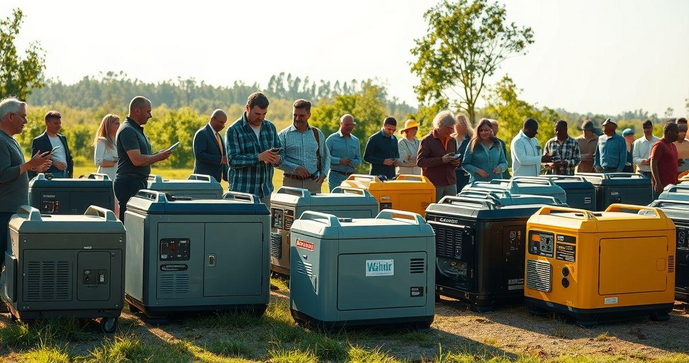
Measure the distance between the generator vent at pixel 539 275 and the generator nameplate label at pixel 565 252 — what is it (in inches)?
6.1

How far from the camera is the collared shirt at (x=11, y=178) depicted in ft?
27.2

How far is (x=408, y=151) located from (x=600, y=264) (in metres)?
7.76

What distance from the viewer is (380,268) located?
25.4 feet

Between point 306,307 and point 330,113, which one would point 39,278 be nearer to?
point 306,307

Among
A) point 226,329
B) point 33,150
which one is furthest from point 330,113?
point 226,329

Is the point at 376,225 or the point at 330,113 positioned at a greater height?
the point at 330,113

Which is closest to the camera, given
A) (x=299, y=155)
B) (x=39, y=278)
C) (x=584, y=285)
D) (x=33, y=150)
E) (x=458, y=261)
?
(x=39, y=278)

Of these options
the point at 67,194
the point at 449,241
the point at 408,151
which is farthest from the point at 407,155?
the point at 449,241

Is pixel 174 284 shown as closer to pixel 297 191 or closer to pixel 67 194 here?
pixel 297 191

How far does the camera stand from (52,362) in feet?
21.6

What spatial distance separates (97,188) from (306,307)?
4581 millimetres

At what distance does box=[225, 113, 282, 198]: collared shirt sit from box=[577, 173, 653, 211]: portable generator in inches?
212

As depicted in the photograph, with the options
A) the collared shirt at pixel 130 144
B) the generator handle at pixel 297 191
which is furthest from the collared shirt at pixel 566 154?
the collared shirt at pixel 130 144

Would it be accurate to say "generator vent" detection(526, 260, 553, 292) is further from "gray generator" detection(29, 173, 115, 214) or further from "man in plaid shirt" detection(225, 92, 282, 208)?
"gray generator" detection(29, 173, 115, 214)
